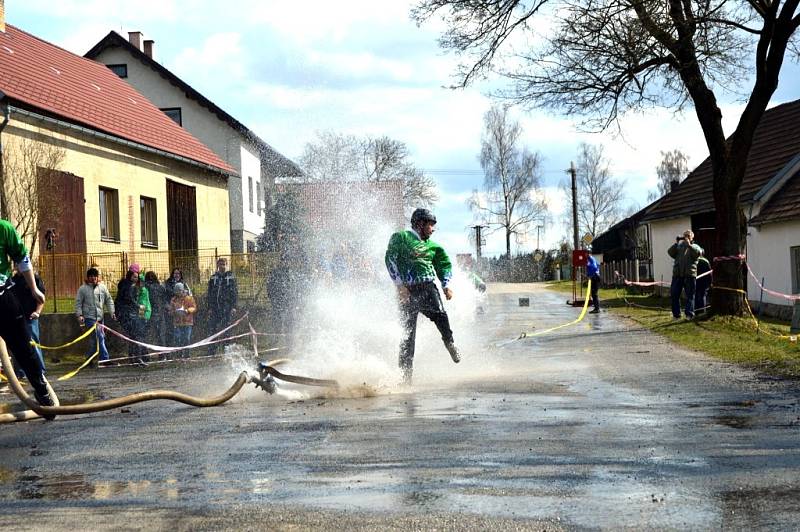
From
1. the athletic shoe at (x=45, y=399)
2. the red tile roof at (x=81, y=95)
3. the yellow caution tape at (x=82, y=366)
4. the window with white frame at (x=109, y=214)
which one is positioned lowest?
the yellow caution tape at (x=82, y=366)

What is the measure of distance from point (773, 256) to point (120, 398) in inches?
921

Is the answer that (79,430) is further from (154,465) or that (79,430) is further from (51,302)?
(51,302)

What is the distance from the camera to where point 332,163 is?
33.7 meters

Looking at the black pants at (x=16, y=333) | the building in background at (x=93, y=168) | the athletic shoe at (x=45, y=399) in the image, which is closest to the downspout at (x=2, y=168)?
the building in background at (x=93, y=168)

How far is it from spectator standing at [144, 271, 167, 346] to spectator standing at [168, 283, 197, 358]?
0.71 feet

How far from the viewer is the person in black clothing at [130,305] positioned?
1977 cm

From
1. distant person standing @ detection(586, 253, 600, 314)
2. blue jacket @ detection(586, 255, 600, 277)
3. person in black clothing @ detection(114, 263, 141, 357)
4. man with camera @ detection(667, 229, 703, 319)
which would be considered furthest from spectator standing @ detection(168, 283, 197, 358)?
blue jacket @ detection(586, 255, 600, 277)

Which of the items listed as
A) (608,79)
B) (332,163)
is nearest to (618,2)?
(608,79)

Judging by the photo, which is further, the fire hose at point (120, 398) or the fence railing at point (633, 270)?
the fence railing at point (633, 270)

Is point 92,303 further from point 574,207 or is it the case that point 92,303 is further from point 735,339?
point 574,207

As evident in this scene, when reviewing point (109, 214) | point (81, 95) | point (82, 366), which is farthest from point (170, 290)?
point (81, 95)

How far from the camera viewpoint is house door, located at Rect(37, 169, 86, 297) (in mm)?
25719

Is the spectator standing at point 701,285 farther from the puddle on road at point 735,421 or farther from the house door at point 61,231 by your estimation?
the puddle on road at point 735,421

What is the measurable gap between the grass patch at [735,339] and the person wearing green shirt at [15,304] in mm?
7704
